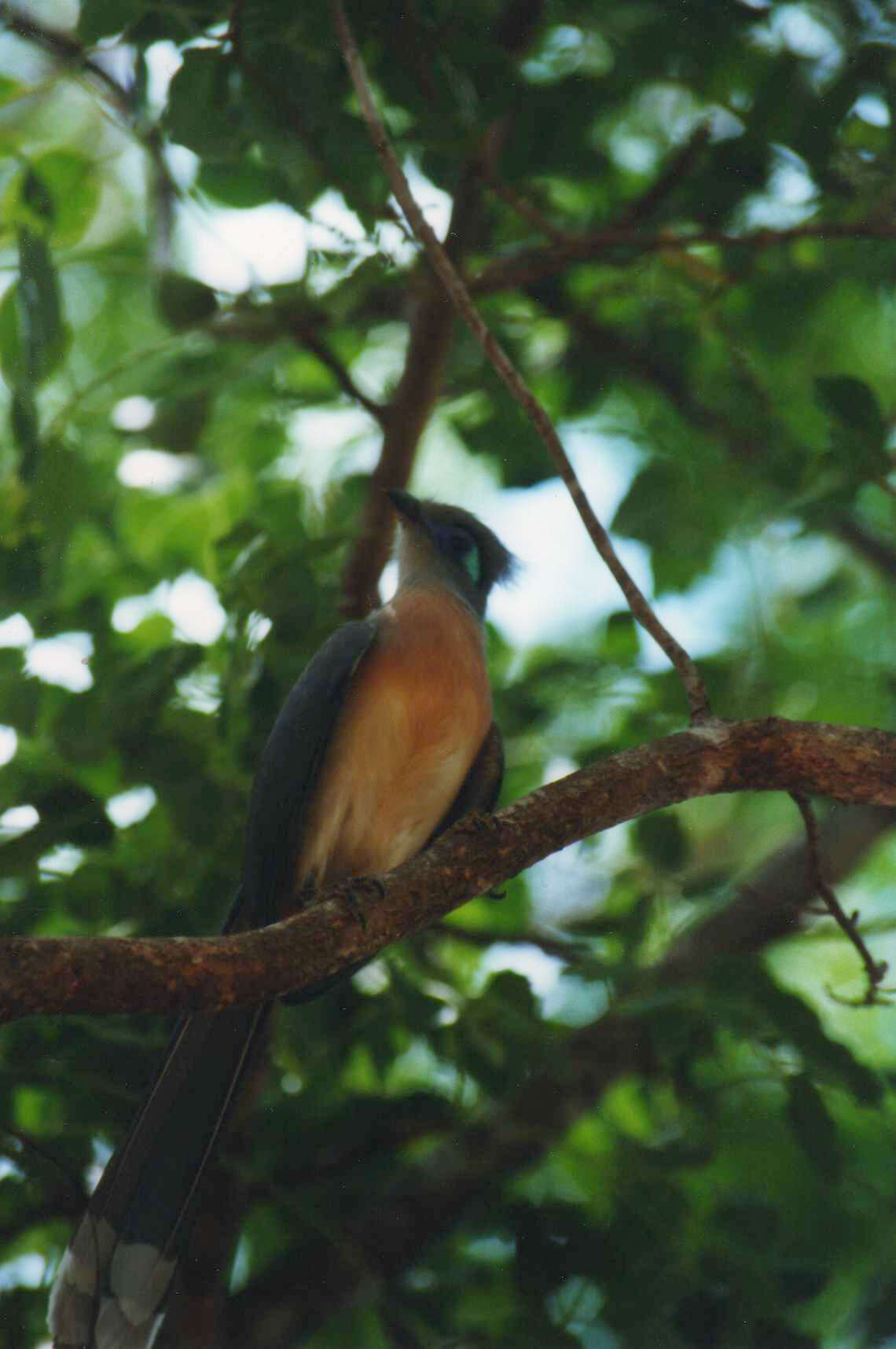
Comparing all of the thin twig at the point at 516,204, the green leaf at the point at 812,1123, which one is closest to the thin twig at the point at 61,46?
the thin twig at the point at 516,204

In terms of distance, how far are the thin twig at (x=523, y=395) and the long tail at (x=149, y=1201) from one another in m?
1.46

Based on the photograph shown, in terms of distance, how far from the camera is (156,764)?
12.0 feet

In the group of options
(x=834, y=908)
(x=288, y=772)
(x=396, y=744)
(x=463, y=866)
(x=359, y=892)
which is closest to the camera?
(x=359, y=892)

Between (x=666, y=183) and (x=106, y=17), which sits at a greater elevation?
(x=106, y=17)

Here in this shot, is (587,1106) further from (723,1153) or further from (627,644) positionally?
(627,644)

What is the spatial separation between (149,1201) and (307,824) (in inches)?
43.9

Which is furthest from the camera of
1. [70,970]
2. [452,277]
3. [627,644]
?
[627,644]

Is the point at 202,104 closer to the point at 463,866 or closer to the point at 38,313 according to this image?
the point at 38,313

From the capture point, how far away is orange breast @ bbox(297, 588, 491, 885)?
3857 mm

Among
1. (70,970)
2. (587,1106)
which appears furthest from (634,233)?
(70,970)

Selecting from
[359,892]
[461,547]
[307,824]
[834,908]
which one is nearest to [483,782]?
[307,824]

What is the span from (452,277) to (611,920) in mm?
1977

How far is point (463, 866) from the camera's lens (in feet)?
9.26

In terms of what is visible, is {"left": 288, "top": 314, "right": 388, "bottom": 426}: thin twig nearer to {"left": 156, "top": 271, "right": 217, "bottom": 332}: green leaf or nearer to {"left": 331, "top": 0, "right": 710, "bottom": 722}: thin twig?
{"left": 156, "top": 271, "right": 217, "bottom": 332}: green leaf
